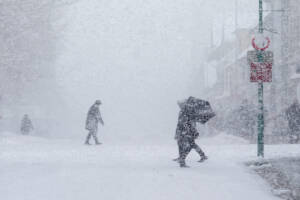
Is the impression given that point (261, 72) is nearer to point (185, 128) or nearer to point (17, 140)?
point (185, 128)

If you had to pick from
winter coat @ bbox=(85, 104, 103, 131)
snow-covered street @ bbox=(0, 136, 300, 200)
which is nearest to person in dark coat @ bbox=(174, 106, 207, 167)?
snow-covered street @ bbox=(0, 136, 300, 200)

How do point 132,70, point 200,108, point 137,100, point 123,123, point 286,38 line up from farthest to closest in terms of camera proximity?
point 132,70 → point 137,100 → point 123,123 → point 286,38 → point 200,108

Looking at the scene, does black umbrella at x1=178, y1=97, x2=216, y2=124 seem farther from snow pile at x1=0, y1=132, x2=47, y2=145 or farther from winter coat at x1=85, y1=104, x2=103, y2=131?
snow pile at x1=0, y1=132, x2=47, y2=145

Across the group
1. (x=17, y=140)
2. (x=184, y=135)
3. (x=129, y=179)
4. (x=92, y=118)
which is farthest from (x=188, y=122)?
(x=17, y=140)

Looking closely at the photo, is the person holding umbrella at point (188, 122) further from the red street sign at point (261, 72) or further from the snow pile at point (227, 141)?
the snow pile at point (227, 141)

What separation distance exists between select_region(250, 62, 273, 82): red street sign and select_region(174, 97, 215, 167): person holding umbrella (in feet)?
5.34

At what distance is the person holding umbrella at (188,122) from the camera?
34.2 ft

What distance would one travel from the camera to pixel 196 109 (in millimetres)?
10508

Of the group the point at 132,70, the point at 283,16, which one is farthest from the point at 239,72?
the point at 132,70

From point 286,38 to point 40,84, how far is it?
1947cm

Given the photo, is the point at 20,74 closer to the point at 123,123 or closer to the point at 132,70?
the point at 123,123

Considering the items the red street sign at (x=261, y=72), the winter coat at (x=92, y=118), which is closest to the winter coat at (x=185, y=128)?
→ the red street sign at (x=261, y=72)

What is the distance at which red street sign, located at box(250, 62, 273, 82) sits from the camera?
11.4 meters

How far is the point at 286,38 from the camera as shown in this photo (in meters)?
25.0
